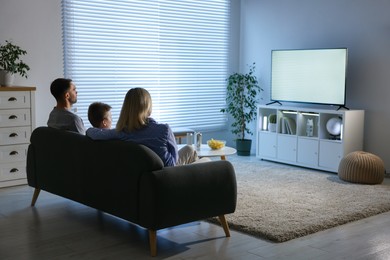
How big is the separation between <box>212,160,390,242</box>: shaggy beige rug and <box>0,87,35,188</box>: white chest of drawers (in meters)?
2.24

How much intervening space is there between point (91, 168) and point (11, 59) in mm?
2129

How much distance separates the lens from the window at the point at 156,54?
20.1 feet

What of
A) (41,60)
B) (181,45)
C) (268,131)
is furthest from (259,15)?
(41,60)

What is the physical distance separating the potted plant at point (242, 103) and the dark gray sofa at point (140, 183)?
3645 mm

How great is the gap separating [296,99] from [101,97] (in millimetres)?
2455

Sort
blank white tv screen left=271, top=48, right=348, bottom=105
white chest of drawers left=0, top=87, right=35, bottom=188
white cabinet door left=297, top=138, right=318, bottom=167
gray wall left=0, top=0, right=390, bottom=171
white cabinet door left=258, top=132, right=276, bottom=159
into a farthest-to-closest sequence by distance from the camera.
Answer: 1. white cabinet door left=258, top=132, right=276, bottom=159
2. white cabinet door left=297, top=138, right=318, bottom=167
3. blank white tv screen left=271, top=48, right=348, bottom=105
4. gray wall left=0, top=0, right=390, bottom=171
5. white chest of drawers left=0, top=87, right=35, bottom=188

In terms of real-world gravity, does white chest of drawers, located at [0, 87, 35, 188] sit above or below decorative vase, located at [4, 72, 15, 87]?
below

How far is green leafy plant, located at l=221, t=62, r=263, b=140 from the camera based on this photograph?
7289 mm

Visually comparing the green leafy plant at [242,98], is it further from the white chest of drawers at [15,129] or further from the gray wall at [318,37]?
the white chest of drawers at [15,129]

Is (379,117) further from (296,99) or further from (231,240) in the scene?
(231,240)

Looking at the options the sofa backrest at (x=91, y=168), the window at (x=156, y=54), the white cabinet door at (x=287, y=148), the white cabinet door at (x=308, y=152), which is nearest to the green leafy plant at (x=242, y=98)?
the window at (x=156, y=54)

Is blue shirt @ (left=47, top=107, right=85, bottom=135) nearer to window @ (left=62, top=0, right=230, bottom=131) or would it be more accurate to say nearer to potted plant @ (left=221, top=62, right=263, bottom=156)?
window @ (left=62, top=0, right=230, bottom=131)

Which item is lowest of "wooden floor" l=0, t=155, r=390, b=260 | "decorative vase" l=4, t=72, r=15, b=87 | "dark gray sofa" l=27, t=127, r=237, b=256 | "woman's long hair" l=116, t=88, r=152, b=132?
"wooden floor" l=0, t=155, r=390, b=260

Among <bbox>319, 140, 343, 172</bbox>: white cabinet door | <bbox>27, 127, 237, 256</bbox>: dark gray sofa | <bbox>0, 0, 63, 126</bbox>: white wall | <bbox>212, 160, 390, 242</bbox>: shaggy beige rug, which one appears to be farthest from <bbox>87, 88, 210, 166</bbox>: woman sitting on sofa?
<bbox>319, 140, 343, 172</bbox>: white cabinet door
